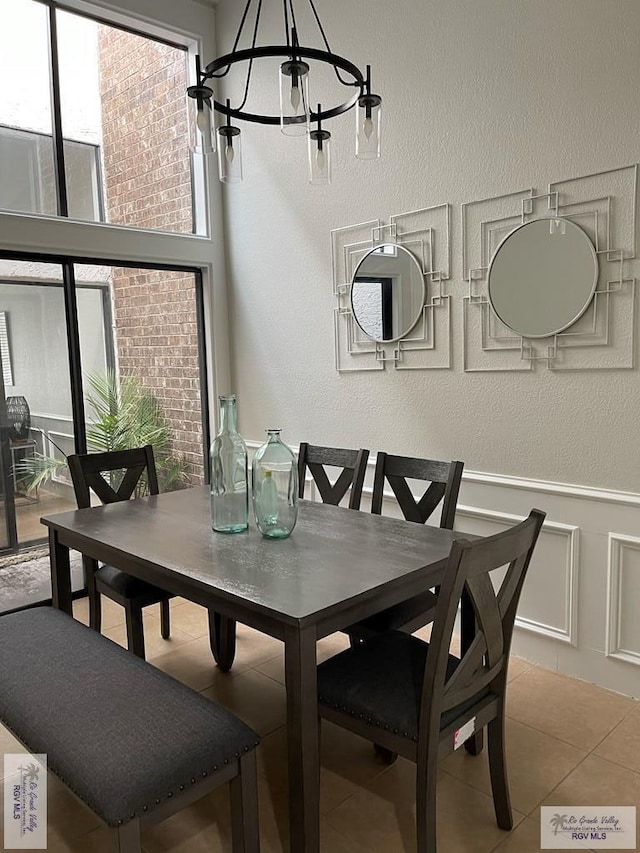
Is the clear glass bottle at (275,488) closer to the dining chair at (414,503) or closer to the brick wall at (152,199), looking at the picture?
the dining chair at (414,503)

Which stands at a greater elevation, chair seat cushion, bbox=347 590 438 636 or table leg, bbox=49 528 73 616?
table leg, bbox=49 528 73 616

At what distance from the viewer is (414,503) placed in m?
2.67

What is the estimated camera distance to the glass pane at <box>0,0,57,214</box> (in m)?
3.33

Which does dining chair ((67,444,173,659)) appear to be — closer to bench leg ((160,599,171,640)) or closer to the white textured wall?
bench leg ((160,599,171,640))

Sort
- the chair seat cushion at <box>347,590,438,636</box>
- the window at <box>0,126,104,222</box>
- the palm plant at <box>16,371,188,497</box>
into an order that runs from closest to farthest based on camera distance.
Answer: the chair seat cushion at <box>347,590,438,636</box>, the window at <box>0,126,104,222</box>, the palm plant at <box>16,371,188,497</box>

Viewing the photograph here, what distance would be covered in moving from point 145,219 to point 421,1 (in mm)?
1932

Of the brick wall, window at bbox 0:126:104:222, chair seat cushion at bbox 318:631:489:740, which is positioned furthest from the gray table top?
window at bbox 0:126:104:222

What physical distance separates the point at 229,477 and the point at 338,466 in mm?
812

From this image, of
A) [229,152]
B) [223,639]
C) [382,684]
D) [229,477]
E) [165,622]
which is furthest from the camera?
[165,622]

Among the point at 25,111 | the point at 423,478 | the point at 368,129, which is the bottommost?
the point at 423,478

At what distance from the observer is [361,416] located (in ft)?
11.4

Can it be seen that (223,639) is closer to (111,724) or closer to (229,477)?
(229,477)

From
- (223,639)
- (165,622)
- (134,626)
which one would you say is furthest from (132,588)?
(165,622)

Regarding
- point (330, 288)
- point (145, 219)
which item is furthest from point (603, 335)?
point (145, 219)
